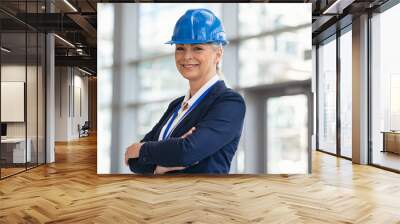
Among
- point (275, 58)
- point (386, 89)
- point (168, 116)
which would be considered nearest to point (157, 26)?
point (168, 116)

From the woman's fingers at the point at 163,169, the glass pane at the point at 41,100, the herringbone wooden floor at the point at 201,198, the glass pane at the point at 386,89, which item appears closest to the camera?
the herringbone wooden floor at the point at 201,198

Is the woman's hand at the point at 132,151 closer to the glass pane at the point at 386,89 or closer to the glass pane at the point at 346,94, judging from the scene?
the glass pane at the point at 386,89

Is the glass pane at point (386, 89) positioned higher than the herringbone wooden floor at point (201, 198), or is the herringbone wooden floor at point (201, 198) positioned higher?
the glass pane at point (386, 89)

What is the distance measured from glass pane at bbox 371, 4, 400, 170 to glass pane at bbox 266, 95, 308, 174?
78.4 inches

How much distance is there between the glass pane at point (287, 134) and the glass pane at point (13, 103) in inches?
174

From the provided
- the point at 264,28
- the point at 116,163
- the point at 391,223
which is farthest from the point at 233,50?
the point at 391,223

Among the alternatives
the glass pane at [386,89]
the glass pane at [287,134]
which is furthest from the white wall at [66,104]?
the glass pane at [386,89]

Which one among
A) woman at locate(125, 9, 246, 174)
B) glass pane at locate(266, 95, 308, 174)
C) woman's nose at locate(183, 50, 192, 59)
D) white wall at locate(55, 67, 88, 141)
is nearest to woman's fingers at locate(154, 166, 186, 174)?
woman at locate(125, 9, 246, 174)

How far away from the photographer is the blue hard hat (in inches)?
255

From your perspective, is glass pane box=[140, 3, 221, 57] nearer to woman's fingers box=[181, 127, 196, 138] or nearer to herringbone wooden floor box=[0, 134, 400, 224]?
woman's fingers box=[181, 127, 196, 138]

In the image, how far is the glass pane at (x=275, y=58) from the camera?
282 inches

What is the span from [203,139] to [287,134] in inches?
71.7

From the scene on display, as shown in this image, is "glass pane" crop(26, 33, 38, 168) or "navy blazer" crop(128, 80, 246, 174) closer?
"navy blazer" crop(128, 80, 246, 174)

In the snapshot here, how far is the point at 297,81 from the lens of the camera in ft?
23.7
